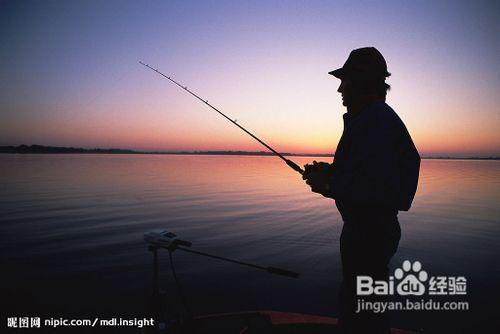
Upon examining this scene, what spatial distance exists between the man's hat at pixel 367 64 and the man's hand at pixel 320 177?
801 mm

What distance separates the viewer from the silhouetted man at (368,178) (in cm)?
213

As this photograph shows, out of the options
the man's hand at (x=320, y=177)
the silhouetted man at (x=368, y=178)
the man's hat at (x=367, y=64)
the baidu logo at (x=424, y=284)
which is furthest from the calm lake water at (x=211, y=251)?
the man's hat at (x=367, y=64)

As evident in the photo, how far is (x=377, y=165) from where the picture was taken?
2113 millimetres

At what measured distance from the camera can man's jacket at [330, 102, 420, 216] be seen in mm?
2107

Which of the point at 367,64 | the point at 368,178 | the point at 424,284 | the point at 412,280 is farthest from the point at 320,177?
the point at 412,280

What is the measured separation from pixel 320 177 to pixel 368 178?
0.47 m

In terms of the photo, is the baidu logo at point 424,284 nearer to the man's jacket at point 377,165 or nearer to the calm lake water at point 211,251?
the calm lake water at point 211,251

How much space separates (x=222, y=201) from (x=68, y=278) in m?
13.2

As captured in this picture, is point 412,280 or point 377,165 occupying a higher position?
point 377,165

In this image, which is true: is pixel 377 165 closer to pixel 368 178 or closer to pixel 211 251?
pixel 368 178

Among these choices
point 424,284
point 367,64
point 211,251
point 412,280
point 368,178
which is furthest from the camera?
point 211,251

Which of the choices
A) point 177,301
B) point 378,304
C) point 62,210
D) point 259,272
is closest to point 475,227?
point 259,272

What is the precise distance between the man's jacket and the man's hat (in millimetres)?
302

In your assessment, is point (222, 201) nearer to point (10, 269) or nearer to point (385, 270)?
point (10, 269)
